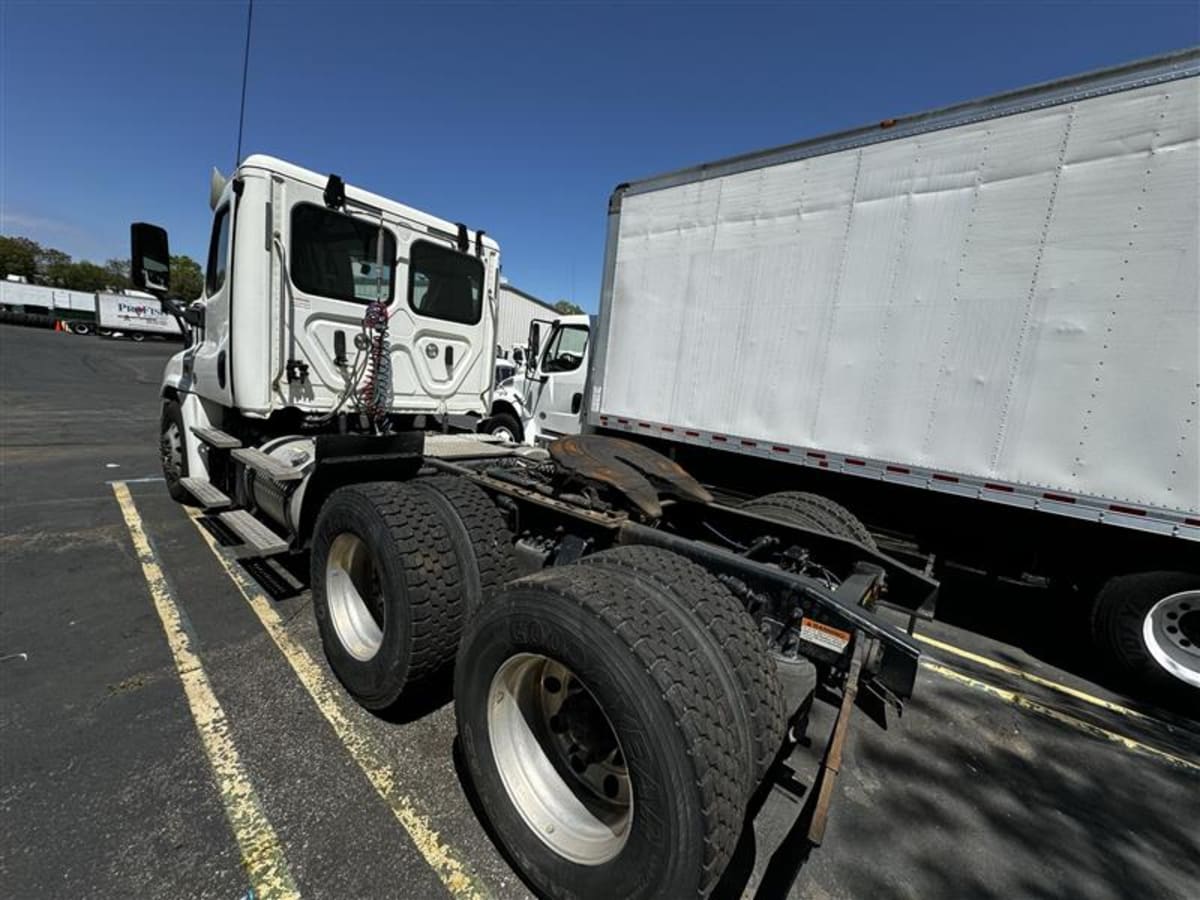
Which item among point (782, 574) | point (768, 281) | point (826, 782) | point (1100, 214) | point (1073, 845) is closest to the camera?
point (826, 782)

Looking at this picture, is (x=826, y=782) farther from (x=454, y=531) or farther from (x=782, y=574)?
(x=454, y=531)

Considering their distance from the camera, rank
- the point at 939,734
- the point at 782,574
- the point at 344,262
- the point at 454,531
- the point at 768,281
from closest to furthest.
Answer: the point at 782,574
the point at 454,531
the point at 939,734
the point at 344,262
the point at 768,281

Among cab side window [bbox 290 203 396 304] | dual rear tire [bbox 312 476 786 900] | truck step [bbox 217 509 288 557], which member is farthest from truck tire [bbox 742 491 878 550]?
cab side window [bbox 290 203 396 304]

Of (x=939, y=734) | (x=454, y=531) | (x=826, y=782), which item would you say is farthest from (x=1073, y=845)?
(x=454, y=531)

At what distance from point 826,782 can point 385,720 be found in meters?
2.14

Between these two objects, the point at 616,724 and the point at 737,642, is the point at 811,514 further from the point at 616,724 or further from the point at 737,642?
the point at 616,724

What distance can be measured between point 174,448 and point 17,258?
385 ft

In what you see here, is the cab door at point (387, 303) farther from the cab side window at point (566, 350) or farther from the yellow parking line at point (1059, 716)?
the yellow parking line at point (1059, 716)

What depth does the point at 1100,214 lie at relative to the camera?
3.45m

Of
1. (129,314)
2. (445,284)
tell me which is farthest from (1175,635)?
(129,314)

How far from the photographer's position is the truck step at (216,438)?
4020 mm

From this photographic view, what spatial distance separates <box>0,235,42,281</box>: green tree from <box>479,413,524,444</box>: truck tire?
372 feet

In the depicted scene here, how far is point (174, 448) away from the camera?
5375 millimetres

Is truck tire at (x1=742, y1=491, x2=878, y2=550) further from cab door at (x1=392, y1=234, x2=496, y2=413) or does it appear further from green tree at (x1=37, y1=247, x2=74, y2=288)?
green tree at (x1=37, y1=247, x2=74, y2=288)
